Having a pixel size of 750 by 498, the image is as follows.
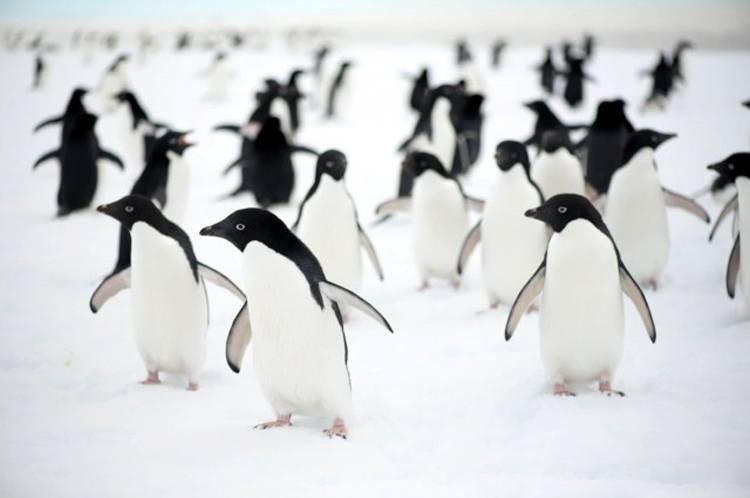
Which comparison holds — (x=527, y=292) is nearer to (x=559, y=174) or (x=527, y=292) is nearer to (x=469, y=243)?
(x=469, y=243)

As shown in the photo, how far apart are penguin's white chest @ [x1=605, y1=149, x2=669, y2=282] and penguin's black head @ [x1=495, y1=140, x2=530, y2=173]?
747 mm

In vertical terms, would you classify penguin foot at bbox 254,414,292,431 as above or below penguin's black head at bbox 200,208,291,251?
below

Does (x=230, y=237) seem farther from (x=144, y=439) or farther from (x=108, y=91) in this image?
(x=108, y=91)

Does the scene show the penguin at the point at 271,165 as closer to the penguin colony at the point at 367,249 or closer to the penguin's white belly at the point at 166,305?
the penguin colony at the point at 367,249

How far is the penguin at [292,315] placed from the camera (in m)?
2.91

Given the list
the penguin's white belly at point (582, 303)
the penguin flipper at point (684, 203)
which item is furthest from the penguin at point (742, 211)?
the penguin's white belly at point (582, 303)

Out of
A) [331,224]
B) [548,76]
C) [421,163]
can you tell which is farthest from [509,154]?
[548,76]

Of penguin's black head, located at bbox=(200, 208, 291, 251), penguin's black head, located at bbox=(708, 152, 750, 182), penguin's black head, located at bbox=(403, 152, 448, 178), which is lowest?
penguin's black head, located at bbox=(200, 208, 291, 251)

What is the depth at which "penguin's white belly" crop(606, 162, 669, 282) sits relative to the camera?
4723 mm

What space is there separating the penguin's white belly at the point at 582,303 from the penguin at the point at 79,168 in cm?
490

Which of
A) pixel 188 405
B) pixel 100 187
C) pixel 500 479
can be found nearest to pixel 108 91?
pixel 100 187

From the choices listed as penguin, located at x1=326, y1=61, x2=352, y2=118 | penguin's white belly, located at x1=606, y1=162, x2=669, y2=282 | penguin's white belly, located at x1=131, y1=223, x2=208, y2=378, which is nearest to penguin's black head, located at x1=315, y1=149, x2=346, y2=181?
penguin's white belly, located at x1=131, y1=223, x2=208, y2=378

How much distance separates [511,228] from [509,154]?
397 millimetres

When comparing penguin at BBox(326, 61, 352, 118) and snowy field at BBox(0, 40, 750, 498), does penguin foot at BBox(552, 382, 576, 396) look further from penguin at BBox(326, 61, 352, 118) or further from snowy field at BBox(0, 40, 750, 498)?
penguin at BBox(326, 61, 352, 118)
